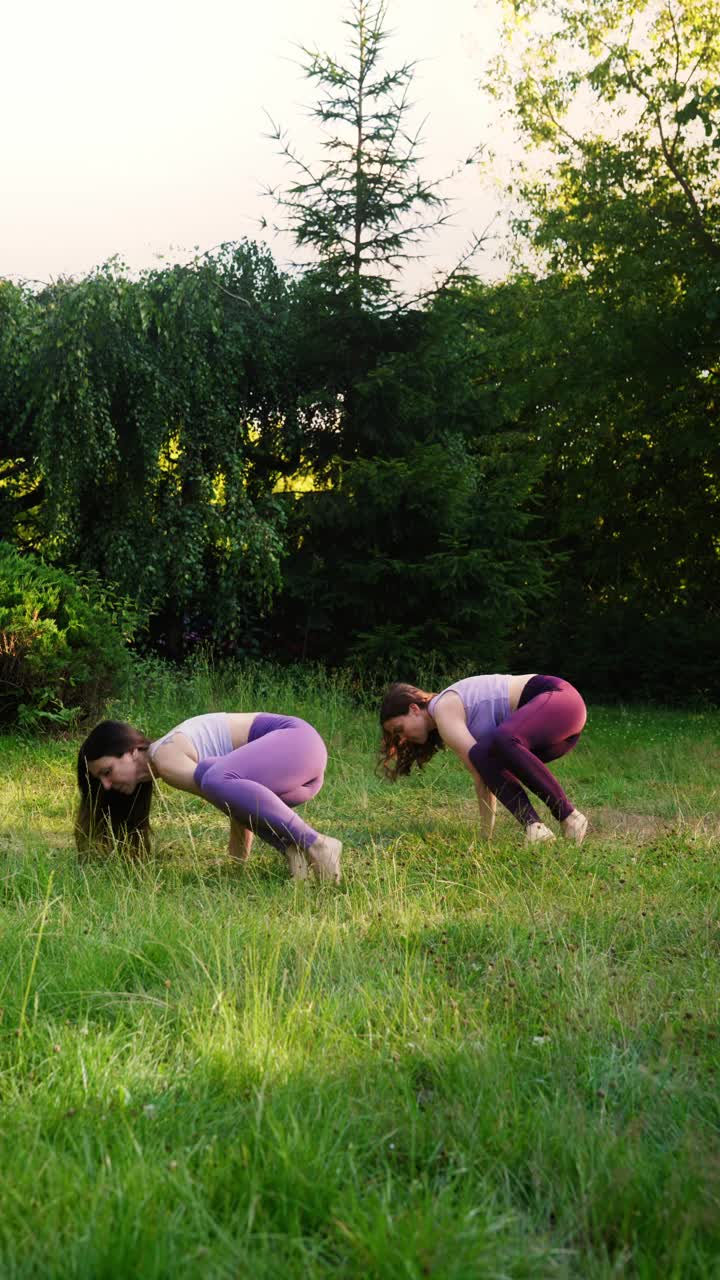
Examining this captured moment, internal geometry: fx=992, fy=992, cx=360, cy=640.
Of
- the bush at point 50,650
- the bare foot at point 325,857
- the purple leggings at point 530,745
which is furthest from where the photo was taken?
the bush at point 50,650

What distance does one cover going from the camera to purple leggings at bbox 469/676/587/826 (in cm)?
544

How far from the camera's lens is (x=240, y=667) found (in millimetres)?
12547

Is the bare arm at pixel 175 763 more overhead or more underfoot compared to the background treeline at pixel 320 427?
more underfoot

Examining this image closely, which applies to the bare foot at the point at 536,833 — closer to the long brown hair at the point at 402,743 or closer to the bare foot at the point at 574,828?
the bare foot at the point at 574,828

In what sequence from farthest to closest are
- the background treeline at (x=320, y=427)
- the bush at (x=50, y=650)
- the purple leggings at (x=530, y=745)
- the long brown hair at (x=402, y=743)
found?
the background treeline at (x=320, y=427) → the bush at (x=50, y=650) → the purple leggings at (x=530, y=745) → the long brown hair at (x=402, y=743)

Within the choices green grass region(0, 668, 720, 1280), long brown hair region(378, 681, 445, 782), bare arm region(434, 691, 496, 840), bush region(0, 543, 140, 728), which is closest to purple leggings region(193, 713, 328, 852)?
green grass region(0, 668, 720, 1280)

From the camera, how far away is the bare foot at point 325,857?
4.48m

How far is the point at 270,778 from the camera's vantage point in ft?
15.6

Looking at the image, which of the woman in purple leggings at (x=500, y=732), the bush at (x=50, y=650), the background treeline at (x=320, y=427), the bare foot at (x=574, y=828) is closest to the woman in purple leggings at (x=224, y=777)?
the woman in purple leggings at (x=500, y=732)

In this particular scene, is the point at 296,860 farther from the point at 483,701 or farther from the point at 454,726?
the point at 483,701

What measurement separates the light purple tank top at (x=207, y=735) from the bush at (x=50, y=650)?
13.4 ft

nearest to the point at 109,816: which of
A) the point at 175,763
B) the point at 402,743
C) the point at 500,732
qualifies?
the point at 175,763

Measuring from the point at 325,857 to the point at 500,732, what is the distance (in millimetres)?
1419

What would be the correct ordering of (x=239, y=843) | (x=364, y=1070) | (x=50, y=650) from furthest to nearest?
(x=50, y=650) < (x=239, y=843) < (x=364, y=1070)
